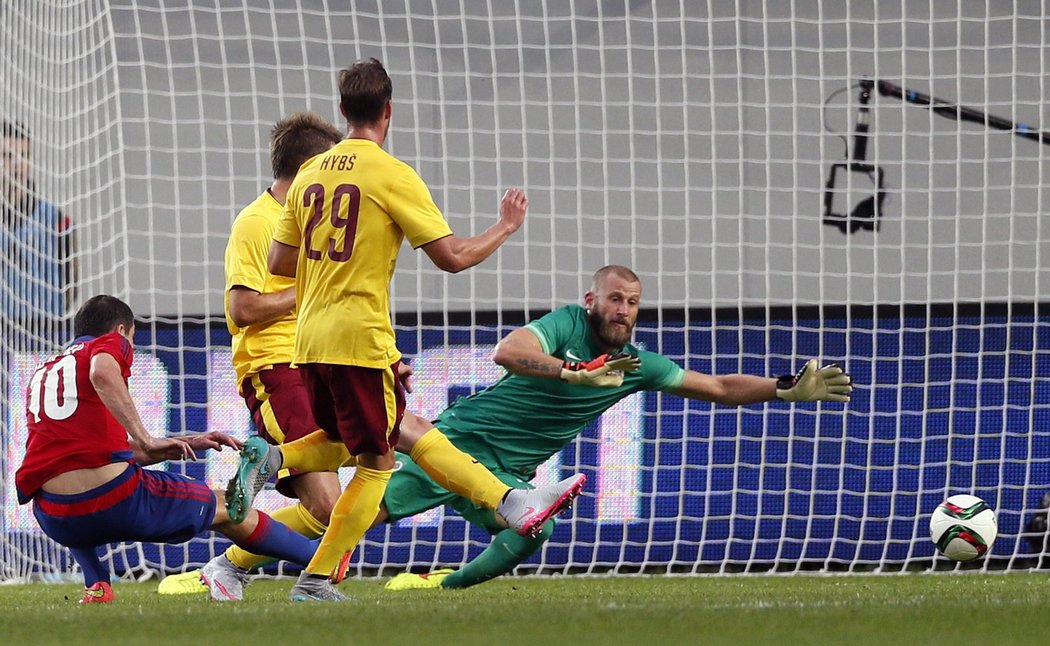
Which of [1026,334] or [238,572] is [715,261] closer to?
[1026,334]

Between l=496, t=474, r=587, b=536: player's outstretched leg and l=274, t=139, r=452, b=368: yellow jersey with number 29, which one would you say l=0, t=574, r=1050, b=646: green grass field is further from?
l=274, t=139, r=452, b=368: yellow jersey with number 29

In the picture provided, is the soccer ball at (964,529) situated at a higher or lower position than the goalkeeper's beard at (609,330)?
lower

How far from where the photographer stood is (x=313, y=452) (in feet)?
15.7

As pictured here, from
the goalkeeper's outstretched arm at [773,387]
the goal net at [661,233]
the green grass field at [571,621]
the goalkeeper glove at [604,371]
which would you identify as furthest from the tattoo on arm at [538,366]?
the goal net at [661,233]

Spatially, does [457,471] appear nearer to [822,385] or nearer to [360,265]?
[360,265]

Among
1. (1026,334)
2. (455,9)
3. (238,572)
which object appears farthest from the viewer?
(455,9)

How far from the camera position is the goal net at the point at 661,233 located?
7.69 meters

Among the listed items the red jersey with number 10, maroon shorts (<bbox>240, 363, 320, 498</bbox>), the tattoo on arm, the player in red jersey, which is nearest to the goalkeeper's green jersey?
the tattoo on arm

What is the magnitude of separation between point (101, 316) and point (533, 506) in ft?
5.68

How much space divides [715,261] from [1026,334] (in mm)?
1833

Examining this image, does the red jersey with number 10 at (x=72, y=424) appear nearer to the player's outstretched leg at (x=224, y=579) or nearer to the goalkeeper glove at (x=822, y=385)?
the player's outstretched leg at (x=224, y=579)

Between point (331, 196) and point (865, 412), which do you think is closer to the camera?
point (331, 196)

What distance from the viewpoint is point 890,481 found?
7.70m

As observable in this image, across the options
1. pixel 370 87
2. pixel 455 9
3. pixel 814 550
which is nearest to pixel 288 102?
pixel 455 9
